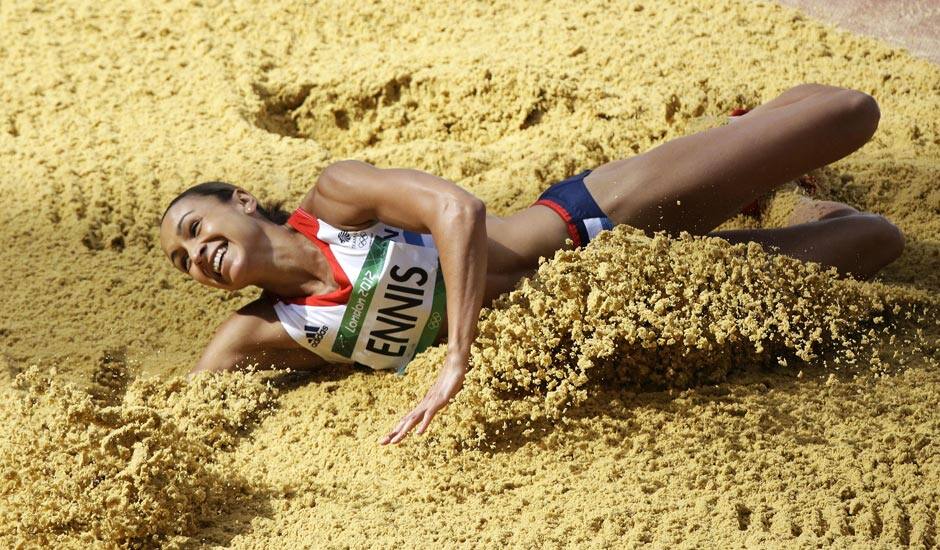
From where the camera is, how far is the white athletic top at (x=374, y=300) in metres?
2.56

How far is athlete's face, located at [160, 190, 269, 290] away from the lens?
257 cm

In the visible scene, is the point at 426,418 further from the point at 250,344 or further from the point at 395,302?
the point at 250,344

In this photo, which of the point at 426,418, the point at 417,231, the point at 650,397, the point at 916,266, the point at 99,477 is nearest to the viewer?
the point at 99,477

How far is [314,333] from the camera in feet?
8.63

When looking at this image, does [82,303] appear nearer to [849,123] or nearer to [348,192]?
[348,192]

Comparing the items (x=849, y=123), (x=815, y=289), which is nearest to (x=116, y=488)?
(x=815, y=289)

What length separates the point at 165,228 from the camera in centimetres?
266

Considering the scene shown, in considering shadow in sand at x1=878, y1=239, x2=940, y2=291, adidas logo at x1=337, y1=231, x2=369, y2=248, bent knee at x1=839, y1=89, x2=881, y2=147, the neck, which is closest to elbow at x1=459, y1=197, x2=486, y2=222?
adidas logo at x1=337, y1=231, x2=369, y2=248

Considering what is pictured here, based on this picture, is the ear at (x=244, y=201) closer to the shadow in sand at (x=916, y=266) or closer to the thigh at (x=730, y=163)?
the thigh at (x=730, y=163)

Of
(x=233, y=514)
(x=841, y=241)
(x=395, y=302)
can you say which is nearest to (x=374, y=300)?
(x=395, y=302)

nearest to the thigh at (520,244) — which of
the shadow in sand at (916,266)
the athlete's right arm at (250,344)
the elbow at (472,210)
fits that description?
the elbow at (472,210)

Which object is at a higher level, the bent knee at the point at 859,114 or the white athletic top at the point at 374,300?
the bent knee at the point at 859,114

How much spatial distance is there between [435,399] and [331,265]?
0.58 m

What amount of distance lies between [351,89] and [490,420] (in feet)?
6.47
